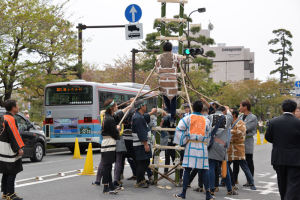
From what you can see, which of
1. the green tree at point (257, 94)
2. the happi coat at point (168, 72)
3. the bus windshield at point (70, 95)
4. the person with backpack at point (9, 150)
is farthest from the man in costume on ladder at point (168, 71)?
Result: the green tree at point (257, 94)

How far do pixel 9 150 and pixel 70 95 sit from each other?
38.1ft

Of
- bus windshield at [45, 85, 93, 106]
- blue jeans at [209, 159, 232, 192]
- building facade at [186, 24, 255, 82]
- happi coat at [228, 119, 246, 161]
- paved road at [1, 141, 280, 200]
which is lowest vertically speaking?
paved road at [1, 141, 280, 200]

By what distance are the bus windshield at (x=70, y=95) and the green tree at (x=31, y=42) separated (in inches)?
48.7

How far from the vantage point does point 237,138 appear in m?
9.22


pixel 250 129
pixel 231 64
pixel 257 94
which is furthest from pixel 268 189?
pixel 231 64

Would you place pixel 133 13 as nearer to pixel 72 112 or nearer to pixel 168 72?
pixel 72 112

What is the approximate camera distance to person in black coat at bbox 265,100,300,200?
21.0 ft

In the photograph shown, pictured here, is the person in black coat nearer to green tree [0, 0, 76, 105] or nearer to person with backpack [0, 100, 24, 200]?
person with backpack [0, 100, 24, 200]

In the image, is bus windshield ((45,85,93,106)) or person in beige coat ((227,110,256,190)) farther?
bus windshield ((45,85,93,106))

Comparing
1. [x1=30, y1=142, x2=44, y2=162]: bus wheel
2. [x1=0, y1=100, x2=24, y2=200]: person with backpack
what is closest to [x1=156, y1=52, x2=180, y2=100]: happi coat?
[x1=0, y1=100, x2=24, y2=200]: person with backpack

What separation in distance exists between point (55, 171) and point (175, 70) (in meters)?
5.20

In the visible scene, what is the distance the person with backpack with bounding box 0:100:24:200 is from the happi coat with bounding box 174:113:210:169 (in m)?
2.89

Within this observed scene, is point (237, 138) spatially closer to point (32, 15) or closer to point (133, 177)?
point (133, 177)

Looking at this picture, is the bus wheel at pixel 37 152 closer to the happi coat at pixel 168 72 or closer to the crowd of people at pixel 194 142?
the crowd of people at pixel 194 142
